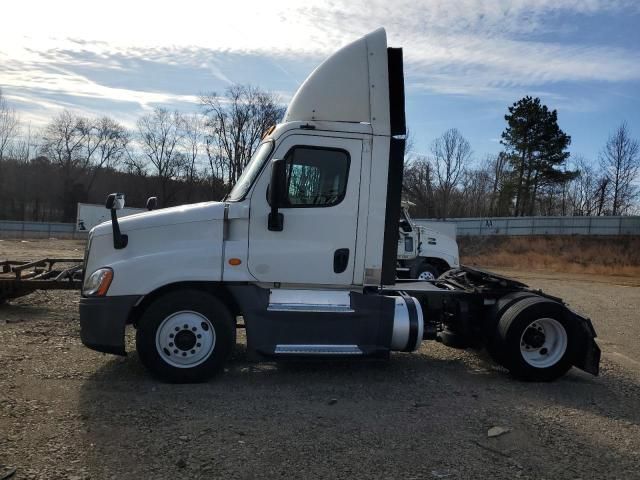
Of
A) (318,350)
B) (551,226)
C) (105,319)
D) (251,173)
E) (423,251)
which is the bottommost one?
(318,350)

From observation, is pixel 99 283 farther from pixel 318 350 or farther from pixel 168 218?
pixel 318 350

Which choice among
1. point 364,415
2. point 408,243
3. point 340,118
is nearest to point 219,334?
point 364,415

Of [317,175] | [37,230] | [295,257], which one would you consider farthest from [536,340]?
[37,230]

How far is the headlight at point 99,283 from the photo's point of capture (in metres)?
5.99

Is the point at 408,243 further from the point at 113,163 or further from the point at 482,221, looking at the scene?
the point at 113,163

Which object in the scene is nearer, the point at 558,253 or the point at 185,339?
the point at 185,339

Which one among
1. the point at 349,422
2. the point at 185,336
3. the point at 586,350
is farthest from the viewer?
the point at 586,350

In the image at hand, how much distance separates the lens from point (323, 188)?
20.8ft

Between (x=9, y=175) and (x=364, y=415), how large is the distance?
7802 centimetres

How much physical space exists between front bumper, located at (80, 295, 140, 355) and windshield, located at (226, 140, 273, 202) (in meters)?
1.57

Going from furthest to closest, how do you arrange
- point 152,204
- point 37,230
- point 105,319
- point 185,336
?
point 37,230
point 152,204
point 185,336
point 105,319

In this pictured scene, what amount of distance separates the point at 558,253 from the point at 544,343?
37.0m

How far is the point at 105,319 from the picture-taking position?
5.99 m

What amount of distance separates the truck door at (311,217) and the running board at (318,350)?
0.72 metres
